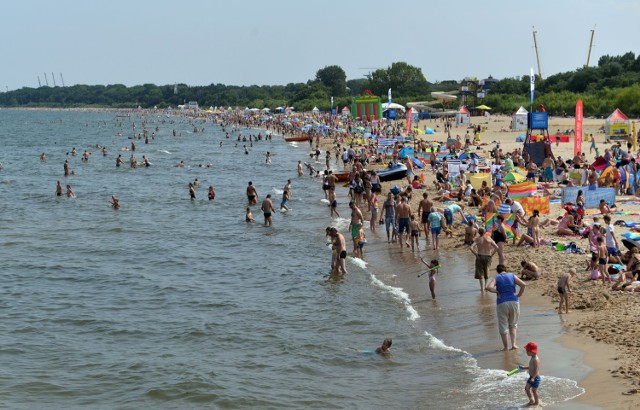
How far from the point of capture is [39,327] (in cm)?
1398

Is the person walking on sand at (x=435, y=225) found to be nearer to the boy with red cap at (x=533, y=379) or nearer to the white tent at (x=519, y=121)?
the boy with red cap at (x=533, y=379)

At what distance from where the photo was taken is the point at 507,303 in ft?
35.5

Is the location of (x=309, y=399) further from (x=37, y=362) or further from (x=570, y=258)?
(x=570, y=258)

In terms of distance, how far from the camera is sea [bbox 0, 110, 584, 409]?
406 inches

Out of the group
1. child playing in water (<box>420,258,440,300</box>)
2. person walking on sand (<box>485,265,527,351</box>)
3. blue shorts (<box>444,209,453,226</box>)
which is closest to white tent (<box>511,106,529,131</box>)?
blue shorts (<box>444,209,453,226</box>)

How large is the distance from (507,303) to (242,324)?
16.9 feet

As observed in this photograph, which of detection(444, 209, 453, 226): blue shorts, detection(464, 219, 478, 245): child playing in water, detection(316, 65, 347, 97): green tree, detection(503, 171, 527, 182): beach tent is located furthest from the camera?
detection(316, 65, 347, 97): green tree

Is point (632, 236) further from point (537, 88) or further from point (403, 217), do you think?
point (537, 88)

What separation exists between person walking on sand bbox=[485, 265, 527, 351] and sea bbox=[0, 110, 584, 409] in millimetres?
346

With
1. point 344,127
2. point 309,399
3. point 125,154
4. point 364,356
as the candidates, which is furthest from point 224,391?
point 344,127

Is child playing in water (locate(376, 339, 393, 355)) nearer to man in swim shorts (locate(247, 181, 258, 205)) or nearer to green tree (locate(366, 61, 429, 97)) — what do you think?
man in swim shorts (locate(247, 181, 258, 205))

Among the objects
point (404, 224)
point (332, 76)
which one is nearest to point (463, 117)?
point (404, 224)

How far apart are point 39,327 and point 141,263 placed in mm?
5721

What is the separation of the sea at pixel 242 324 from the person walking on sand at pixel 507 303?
35 centimetres
